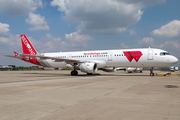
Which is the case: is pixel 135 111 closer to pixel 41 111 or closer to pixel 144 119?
pixel 144 119

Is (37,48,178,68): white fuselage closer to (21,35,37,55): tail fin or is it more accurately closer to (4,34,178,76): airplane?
(4,34,178,76): airplane

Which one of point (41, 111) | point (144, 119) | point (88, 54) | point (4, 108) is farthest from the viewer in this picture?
point (88, 54)

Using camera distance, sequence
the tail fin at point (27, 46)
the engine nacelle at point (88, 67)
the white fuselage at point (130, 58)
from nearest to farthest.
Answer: the white fuselage at point (130, 58)
the engine nacelle at point (88, 67)
the tail fin at point (27, 46)

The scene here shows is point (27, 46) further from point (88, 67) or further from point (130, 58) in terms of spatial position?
point (130, 58)

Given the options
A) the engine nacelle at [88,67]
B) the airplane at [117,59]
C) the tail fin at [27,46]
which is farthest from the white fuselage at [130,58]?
the tail fin at [27,46]

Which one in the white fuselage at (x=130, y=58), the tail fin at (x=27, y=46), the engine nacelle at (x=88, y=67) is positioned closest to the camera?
the white fuselage at (x=130, y=58)

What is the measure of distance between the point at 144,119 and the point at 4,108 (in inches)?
157

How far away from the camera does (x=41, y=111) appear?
442 cm

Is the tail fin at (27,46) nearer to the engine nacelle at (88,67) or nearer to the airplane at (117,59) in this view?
the airplane at (117,59)

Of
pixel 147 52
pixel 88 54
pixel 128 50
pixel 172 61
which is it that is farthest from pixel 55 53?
pixel 172 61

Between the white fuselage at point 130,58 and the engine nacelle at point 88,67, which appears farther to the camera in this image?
the engine nacelle at point 88,67

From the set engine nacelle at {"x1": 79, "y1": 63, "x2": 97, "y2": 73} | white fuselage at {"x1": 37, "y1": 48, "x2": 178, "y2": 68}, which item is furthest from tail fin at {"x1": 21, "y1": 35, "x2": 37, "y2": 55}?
engine nacelle at {"x1": 79, "y1": 63, "x2": 97, "y2": 73}

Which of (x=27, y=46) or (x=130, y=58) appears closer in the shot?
(x=130, y=58)

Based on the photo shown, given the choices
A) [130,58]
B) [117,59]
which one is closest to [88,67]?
[117,59]
